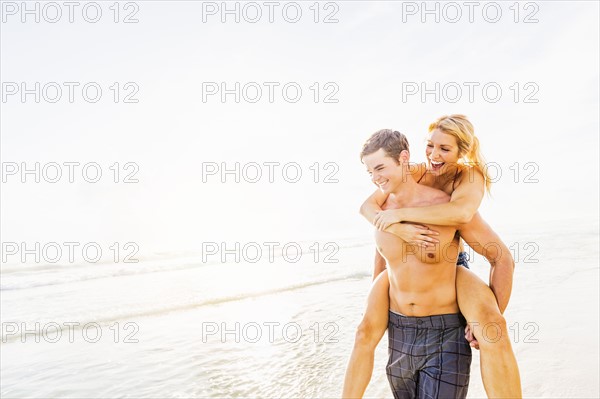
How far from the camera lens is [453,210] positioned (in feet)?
9.19

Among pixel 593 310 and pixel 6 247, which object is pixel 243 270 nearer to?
pixel 593 310

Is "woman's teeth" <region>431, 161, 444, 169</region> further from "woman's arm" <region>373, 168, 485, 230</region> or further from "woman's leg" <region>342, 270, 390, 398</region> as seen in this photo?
"woman's leg" <region>342, 270, 390, 398</region>

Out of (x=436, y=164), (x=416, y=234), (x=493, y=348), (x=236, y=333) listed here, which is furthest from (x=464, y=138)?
(x=236, y=333)

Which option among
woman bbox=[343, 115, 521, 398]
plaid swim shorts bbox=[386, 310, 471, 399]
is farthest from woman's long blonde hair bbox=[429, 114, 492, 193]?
plaid swim shorts bbox=[386, 310, 471, 399]

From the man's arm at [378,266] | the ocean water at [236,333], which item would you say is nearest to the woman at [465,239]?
the man's arm at [378,266]

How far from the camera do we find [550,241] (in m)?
17.6

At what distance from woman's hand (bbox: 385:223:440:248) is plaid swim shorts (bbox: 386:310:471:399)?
17.1 inches

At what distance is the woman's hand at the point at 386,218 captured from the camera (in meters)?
2.93

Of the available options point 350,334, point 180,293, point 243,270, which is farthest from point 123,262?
point 350,334

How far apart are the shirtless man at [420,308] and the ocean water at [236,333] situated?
214 cm

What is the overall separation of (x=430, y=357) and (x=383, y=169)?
1111 mm

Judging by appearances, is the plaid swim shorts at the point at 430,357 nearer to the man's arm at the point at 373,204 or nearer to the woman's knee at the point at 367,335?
the woman's knee at the point at 367,335

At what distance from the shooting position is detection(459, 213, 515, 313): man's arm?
9.65 ft

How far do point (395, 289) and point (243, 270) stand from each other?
12259mm
